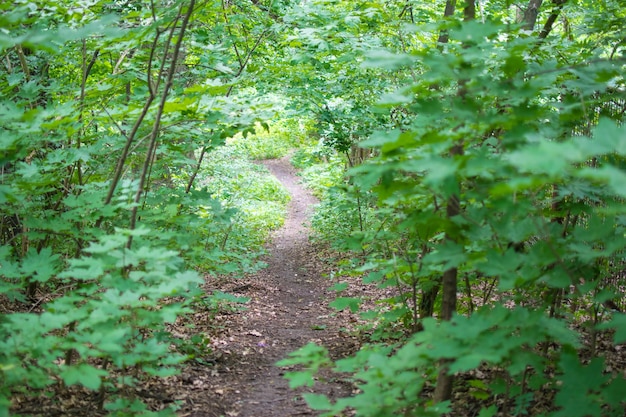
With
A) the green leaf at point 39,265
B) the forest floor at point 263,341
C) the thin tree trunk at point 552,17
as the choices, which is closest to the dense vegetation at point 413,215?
Answer: the green leaf at point 39,265

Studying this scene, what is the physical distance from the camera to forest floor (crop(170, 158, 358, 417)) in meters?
3.85

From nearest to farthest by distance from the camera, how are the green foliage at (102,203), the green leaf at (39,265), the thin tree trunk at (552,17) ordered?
the green foliage at (102,203) < the green leaf at (39,265) < the thin tree trunk at (552,17)

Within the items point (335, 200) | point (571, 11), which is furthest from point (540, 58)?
point (335, 200)

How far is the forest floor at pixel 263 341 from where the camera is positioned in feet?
12.6

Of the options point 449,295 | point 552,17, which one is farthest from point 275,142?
point 449,295

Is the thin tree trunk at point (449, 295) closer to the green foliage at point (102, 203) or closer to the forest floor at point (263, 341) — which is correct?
the forest floor at point (263, 341)

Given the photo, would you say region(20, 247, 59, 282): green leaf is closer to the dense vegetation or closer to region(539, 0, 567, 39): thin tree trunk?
the dense vegetation

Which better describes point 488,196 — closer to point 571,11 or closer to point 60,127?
point 60,127

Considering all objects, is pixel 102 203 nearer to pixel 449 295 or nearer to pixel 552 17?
pixel 449 295

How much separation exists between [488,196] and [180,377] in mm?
2903

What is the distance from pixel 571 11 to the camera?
18.1 ft

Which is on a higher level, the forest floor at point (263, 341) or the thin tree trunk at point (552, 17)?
the thin tree trunk at point (552, 17)

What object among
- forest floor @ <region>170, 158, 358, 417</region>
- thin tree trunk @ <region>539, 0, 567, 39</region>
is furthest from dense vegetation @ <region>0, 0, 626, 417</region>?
forest floor @ <region>170, 158, 358, 417</region>

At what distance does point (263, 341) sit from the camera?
534 centimetres
